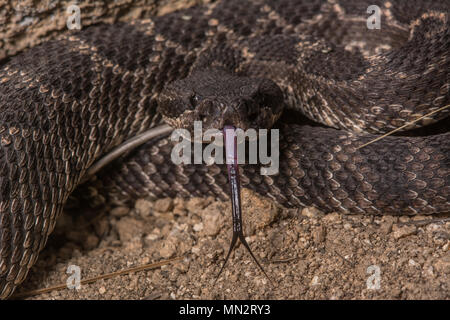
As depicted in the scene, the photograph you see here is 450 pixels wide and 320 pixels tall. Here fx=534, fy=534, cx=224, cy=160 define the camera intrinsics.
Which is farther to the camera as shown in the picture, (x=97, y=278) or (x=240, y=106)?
A: (x=97, y=278)

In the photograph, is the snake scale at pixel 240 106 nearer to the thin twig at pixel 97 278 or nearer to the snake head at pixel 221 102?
the snake head at pixel 221 102

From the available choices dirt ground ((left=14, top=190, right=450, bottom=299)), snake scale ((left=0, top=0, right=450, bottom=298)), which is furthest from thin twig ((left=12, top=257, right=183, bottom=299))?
snake scale ((left=0, top=0, right=450, bottom=298))

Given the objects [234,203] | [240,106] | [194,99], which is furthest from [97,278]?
[240,106]

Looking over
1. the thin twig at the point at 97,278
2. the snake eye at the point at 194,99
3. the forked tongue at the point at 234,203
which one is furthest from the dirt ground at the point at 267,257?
the snake eye at the point at 194,99

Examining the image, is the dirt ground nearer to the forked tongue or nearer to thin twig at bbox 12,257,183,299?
thin twig at bbox 12,257,183,299

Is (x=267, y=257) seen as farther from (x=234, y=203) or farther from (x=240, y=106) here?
(x=240, y=106)
